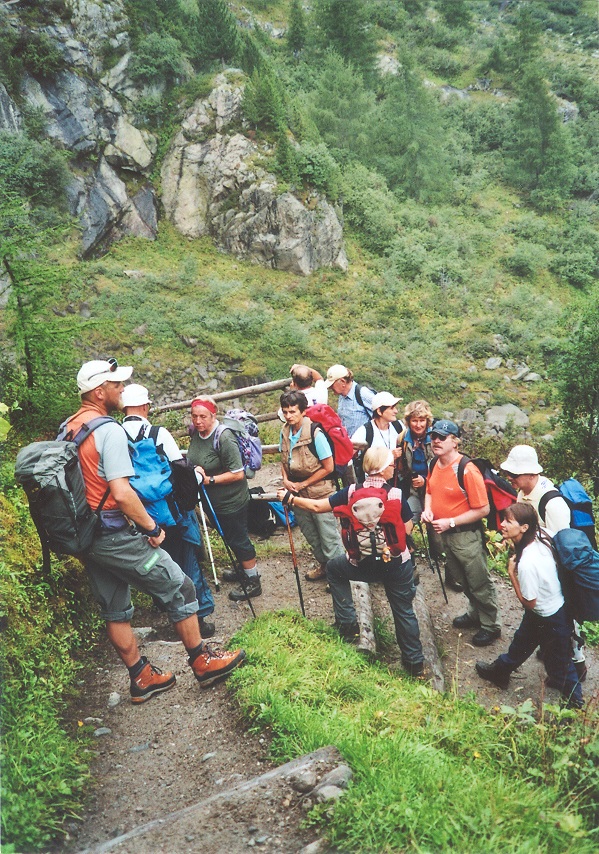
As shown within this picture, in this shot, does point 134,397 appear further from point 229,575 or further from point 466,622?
point 466,622

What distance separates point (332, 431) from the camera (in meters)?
5.44

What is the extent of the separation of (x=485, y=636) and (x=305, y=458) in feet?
9.16

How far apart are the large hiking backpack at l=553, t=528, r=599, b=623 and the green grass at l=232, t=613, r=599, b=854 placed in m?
0.83

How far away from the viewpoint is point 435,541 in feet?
22.5

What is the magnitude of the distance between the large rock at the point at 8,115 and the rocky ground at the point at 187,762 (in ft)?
61.1

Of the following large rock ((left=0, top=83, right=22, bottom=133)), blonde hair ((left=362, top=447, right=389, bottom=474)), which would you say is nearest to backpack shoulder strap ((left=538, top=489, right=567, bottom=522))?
blonde hair ((left=362, top=447, right=389, bottom=474))

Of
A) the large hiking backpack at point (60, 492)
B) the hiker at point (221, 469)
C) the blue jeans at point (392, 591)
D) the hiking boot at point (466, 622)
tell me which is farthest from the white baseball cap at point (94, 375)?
the hiking boot at point (466, 622)

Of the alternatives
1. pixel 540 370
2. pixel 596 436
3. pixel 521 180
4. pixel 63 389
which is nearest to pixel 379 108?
pixel 521 180

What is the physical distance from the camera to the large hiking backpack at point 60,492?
3.50 meters

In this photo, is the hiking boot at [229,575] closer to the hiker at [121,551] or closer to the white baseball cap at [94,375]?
the hiker at [121,551]

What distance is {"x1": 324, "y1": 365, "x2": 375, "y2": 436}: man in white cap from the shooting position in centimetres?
667

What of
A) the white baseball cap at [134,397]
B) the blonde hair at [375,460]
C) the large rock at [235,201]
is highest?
the large rock at [235,201]

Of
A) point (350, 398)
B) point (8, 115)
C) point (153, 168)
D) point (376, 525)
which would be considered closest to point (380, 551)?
point (376, 525)

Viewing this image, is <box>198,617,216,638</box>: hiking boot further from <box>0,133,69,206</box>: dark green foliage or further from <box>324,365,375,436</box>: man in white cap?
<box>0,133,69,206</box>: dark green foliage
